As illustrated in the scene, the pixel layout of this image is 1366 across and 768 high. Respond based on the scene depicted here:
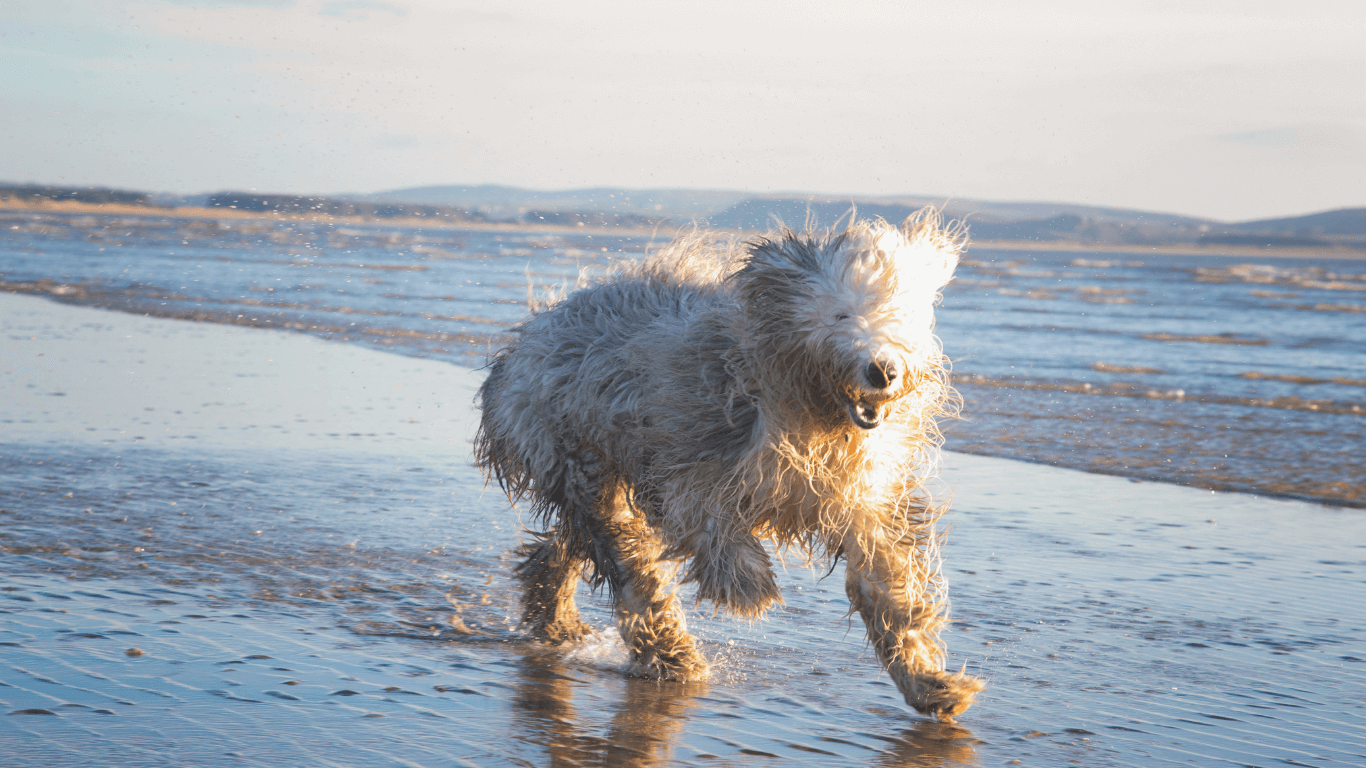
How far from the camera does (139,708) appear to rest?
464 centimetres

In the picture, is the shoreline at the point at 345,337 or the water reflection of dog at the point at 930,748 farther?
the shoreline at the point at 345,337

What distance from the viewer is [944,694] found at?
4941 mm

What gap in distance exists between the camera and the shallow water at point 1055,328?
1145cm

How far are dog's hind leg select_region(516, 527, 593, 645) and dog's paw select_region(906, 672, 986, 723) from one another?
1888mm

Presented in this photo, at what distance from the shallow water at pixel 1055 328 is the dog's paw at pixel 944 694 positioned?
290 centimetres

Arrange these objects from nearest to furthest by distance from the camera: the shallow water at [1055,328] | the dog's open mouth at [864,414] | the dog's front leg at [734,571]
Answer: the dog's open mouth at [864,414], the dog's front leg at [734,571], the shallow water at [1055,328]

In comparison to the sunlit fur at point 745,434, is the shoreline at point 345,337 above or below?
below

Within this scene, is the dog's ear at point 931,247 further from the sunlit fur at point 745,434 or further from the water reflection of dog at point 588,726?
the water reflection of dog at point 588,726

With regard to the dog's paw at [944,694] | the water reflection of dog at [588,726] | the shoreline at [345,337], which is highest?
the shoreline at [345,337]

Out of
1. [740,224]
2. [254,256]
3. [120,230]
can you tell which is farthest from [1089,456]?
[120,230]

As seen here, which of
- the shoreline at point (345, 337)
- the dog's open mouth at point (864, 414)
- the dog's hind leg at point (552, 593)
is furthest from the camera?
the shoreline at point (345, 337)

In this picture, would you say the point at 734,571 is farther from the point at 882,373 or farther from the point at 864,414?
the point at 882,373

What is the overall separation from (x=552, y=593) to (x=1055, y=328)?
61.0 ft

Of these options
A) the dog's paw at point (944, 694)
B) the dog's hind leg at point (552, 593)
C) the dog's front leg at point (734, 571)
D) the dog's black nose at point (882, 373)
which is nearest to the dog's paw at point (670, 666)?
the dog's front leg at point (734, 571)
